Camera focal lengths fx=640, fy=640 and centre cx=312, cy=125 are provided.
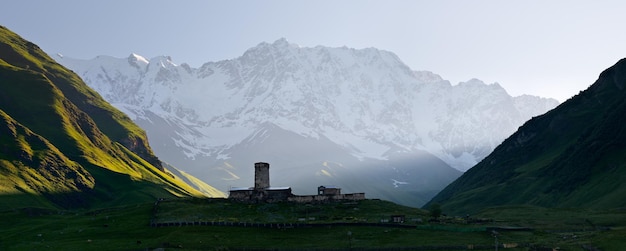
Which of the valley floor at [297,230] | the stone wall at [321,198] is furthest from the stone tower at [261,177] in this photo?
the stone wall at [321,198]

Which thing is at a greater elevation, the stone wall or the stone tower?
the stone tower

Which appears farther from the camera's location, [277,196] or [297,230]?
[277,196]

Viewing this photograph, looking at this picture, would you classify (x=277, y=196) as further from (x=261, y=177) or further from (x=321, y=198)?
(x=321, y=198)

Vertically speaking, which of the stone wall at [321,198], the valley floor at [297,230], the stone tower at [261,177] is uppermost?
the stone tower at [261,177]

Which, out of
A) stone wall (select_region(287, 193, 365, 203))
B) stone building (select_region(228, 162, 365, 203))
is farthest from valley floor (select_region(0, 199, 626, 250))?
stone wall (select_region(287, 193, 365, 203))

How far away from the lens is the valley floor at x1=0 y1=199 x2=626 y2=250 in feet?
372

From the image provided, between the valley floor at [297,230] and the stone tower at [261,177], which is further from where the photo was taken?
the stone tower at [261,177]

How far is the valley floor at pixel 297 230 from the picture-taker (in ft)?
372

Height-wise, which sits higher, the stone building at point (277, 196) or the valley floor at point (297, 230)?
the stone building at point (277, 196)

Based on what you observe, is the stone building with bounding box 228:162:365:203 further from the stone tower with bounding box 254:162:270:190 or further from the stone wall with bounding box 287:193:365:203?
the stone tower with bounding box 254:162:270:190

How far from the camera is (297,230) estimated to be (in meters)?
130

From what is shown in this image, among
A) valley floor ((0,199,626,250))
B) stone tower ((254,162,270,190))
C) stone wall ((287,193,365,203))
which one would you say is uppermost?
stone tower ((254,162,270,190))

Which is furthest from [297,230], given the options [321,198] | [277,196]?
[277,196]

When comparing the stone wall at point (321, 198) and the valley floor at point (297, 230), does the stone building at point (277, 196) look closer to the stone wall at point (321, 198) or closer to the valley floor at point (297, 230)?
the stone wall at point (321, 198)
